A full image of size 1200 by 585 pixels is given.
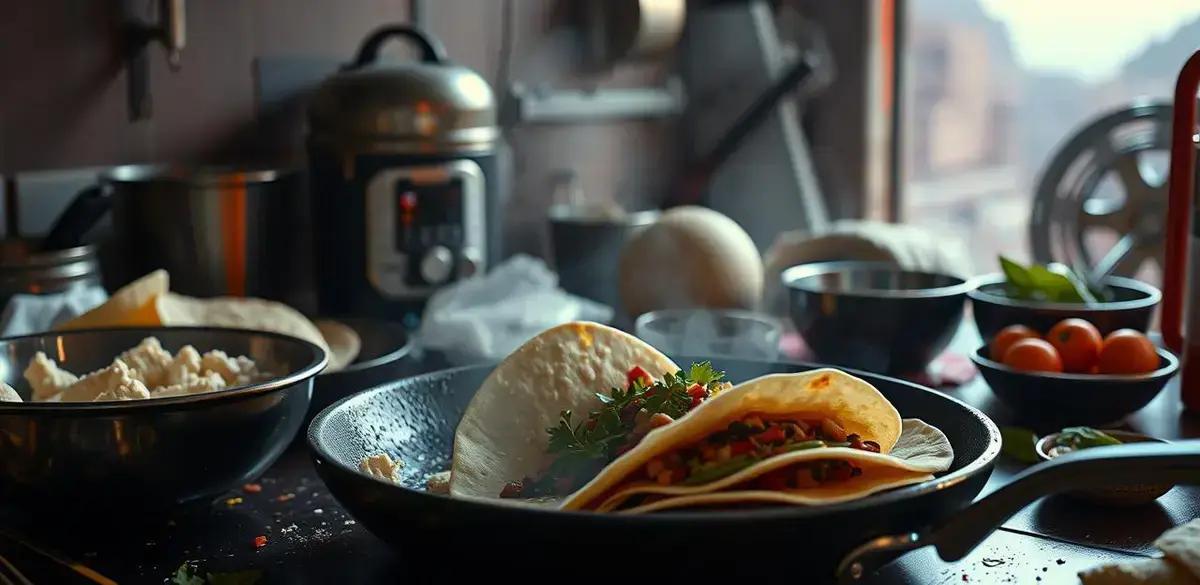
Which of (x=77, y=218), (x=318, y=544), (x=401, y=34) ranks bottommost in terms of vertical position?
(x=318, y=544)

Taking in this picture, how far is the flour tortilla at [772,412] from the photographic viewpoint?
2.73 ft

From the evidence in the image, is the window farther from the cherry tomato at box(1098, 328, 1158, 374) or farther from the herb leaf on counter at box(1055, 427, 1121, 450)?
the herb leaf on counter at box(1055, 427, 1121, 450)

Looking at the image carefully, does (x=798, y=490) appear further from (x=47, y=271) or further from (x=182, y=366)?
(x=47, y=271)

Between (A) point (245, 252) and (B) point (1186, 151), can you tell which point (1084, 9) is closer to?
(B) point (1186, 151)

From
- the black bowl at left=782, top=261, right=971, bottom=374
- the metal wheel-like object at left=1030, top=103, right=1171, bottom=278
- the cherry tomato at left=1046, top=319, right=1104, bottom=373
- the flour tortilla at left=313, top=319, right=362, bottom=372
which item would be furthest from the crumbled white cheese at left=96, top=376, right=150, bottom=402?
the metal wheel-like object at left=1030, top=103, right=1171, bottom=278

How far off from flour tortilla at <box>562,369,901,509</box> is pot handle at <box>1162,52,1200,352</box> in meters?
0.66

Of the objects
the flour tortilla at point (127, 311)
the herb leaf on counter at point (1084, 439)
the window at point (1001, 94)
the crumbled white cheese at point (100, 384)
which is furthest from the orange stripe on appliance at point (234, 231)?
the window at point (1001, 94)

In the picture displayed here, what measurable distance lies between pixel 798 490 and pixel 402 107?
113 centimetres

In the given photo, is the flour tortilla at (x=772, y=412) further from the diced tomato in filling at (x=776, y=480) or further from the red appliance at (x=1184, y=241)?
the red appliance at (x=1184, y=241)

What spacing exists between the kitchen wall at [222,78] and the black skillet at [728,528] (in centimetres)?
106

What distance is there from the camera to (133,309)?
1289 mm

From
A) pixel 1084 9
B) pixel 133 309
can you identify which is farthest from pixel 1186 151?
pixel 1084 9

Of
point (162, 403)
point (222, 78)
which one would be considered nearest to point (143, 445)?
point (162, 403)

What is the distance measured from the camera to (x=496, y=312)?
1771 millimetres
